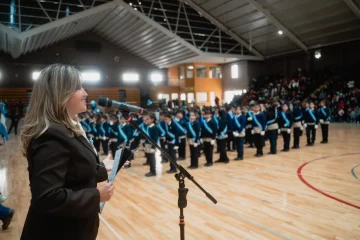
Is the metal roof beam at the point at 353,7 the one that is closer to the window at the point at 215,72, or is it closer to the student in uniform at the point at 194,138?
the student in uniform at the point at 194,138

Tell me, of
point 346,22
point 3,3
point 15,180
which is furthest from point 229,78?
point 15,180

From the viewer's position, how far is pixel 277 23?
65.7ft

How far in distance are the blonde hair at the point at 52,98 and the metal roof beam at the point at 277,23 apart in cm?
1915

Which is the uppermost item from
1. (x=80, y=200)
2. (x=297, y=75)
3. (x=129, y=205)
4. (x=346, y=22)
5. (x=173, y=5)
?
(x=173, y=5)

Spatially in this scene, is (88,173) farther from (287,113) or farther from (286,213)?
(287,113)

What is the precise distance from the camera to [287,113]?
9680 millimetres

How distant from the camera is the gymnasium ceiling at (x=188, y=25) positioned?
56.1 ft

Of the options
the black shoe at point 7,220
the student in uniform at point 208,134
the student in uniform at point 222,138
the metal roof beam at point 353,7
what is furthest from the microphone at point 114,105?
the metal roof beam at point 353,7

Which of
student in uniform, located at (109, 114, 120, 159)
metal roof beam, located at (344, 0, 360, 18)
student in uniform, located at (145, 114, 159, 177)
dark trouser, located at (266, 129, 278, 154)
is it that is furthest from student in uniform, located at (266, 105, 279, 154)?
metal roof beam, located at (344, 0, 360, 18)

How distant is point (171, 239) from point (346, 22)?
19654 mm

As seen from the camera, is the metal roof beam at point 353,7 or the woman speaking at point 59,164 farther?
the metal roof beam at point 353,7

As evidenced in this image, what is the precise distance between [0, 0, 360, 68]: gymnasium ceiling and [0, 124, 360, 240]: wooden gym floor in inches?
481

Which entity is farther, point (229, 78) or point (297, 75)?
point (229, 78)

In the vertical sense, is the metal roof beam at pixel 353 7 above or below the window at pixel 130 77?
above
